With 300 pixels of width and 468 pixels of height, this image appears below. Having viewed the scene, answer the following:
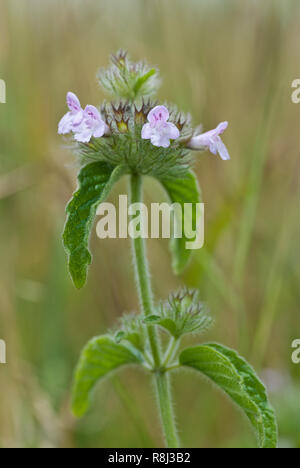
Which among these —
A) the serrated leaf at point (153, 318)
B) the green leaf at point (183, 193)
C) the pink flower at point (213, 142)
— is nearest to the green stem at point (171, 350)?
→ the serrated leaf at point (153, 318)

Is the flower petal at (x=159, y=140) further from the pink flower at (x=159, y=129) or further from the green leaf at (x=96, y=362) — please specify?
the green leaf at (x=96, y=362)

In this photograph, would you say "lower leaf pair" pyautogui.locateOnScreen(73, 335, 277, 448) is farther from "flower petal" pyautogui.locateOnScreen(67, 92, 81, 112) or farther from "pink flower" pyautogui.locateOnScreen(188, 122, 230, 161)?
"flower petal" pyautogui.locateOnScreen(67, 92, 81, 112)

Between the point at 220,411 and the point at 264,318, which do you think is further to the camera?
the point at 220,411

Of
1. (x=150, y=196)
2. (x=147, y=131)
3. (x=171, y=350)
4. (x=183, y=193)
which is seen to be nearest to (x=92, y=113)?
(x=147, y=131)

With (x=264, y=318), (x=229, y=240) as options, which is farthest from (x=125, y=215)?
(x=229, y=240)

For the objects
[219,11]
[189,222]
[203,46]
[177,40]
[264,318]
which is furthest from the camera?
[219,11]

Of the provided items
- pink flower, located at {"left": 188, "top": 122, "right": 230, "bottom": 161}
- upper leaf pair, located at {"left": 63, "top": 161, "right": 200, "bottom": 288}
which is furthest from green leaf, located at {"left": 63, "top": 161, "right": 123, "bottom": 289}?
pink flower, located at {"left": 188, "top": 122, "right": 230, "bottom": 161}

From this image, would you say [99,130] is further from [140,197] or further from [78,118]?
[140,197]

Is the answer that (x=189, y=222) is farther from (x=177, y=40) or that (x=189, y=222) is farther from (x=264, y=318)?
(x=177, y=40)
